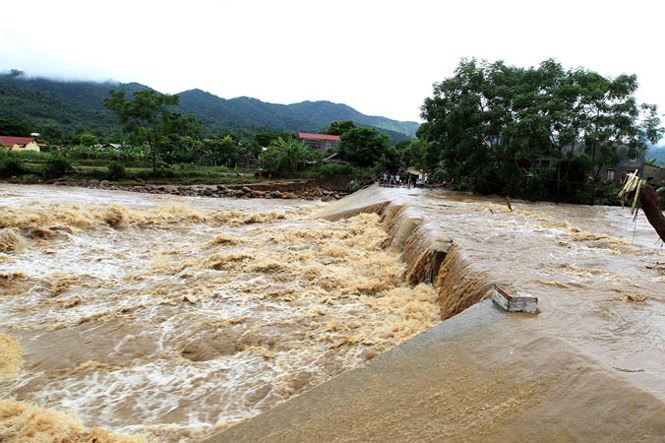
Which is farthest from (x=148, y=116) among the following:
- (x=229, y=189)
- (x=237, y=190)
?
(x=237, y=190)

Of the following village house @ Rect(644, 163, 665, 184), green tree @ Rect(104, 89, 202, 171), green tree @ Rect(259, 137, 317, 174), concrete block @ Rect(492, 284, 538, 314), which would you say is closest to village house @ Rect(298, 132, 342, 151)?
green tree @ Rect(259, 137, 317, 174)

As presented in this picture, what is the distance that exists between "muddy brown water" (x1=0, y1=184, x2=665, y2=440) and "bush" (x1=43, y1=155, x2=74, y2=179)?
1910cm

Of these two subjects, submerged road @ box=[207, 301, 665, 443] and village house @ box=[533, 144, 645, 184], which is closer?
submerged road @ box=[207, 301, 665, 443]

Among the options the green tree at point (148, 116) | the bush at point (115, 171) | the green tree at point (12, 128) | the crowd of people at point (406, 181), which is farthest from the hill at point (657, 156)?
the green tree at point (12, 128)

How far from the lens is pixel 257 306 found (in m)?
6.26

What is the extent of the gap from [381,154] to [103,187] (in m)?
22.1

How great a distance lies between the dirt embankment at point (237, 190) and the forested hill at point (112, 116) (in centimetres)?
4042

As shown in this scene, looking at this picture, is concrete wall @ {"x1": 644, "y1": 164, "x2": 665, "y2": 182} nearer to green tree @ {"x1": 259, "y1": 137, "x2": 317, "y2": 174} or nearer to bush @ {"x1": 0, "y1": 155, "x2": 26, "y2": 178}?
green tree @ {"x1": 259, "y1": 137, "x2": 317, "y2": 174}

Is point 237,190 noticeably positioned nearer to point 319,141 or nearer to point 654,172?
point 319,141

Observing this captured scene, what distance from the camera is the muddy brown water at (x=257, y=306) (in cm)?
383

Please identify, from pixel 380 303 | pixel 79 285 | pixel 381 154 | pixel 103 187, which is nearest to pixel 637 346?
pixel 380 303

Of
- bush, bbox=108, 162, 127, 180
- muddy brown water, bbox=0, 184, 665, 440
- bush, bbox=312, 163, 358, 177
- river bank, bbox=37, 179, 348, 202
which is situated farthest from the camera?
bush, bbox=312, 163, 358, 177

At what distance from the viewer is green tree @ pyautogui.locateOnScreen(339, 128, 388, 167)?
3753 cm

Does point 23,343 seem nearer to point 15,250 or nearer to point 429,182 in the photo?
point 15,250
